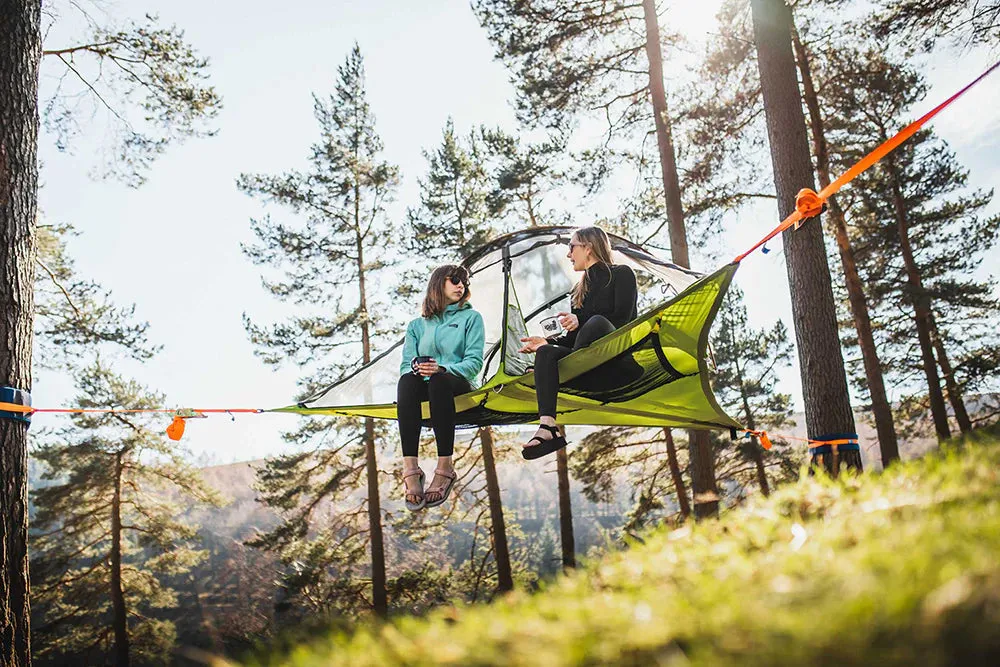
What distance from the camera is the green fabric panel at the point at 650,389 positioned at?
213 centimetres

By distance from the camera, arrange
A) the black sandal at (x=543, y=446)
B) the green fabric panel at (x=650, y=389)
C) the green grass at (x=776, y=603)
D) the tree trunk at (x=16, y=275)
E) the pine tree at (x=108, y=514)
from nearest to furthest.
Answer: the green grass at (x=776, y=603) → the tree trunk at (x=16, y=275) → the black sandal at (x=543, y=446) → the green fabric panel at (x=650, y=389) → the pine tree at (x=108, y=514)

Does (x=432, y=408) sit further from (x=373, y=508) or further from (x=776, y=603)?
(x=373, y=508)

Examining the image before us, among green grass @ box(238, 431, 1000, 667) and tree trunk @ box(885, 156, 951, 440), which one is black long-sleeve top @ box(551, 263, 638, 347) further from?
tree trunk @ box(885, 156, 951, 440)

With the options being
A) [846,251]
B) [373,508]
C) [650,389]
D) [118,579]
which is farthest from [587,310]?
[118,579]

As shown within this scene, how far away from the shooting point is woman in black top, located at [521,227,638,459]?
2176 millimetres

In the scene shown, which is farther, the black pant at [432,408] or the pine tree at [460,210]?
the pine tree at [460,210]

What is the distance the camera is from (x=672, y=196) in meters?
4.75

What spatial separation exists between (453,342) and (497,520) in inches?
226

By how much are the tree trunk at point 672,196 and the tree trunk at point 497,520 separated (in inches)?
134

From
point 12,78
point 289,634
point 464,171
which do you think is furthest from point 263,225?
point 289,634

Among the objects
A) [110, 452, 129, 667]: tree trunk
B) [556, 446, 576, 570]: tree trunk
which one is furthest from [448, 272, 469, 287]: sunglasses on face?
[110, 452, 129, 667]: tree trunk

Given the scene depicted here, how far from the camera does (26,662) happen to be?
1734mm

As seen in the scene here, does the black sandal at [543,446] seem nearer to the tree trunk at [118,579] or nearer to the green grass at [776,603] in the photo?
the green grass at [776,603]

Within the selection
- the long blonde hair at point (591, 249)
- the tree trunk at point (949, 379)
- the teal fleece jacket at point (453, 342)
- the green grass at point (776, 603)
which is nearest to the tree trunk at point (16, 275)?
the teal fleece jacket at point (453, 342)
